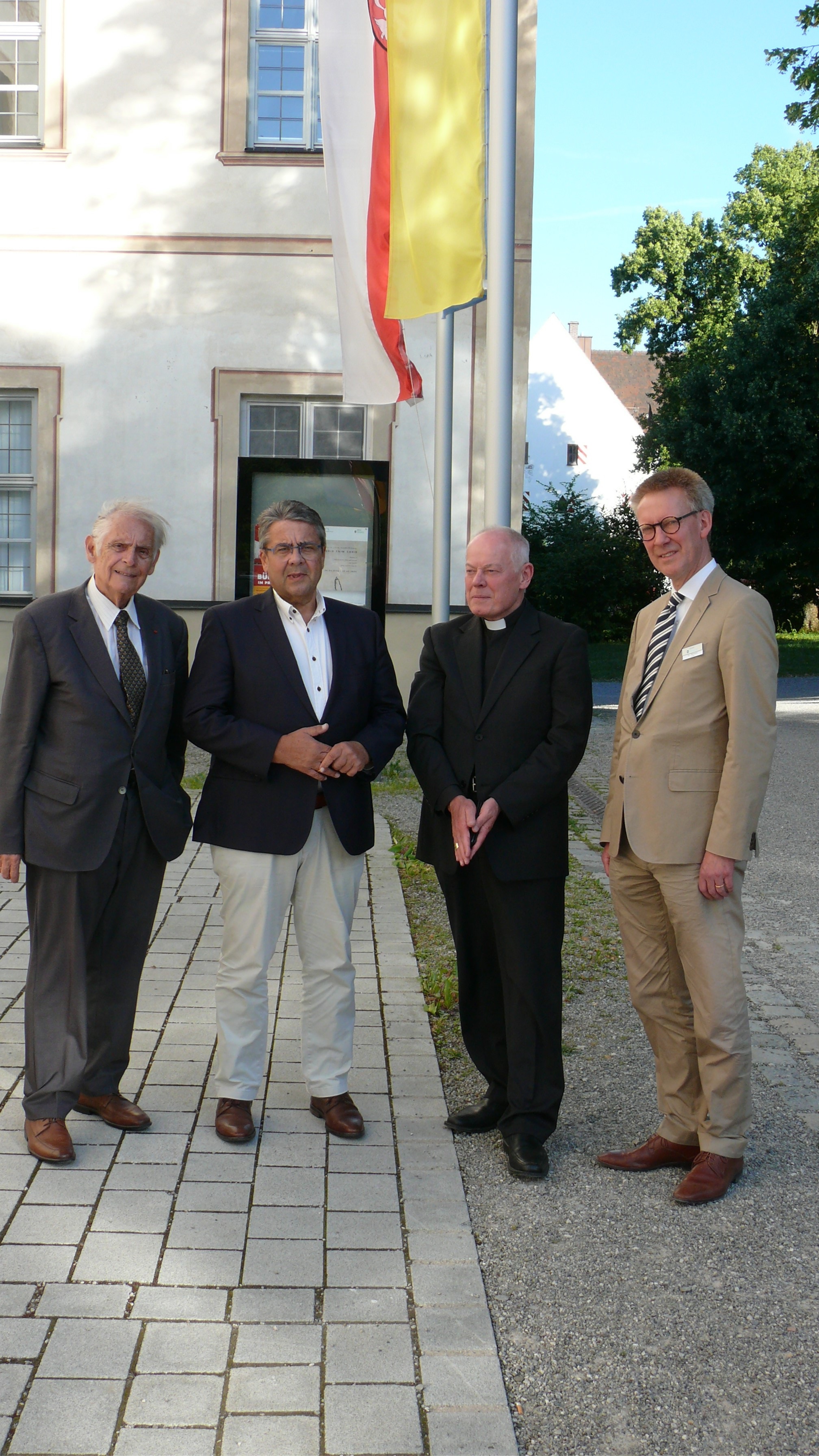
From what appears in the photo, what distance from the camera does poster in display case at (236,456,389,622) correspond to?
11336 mm

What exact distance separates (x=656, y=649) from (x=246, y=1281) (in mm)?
2121

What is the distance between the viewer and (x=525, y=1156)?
13.3ft

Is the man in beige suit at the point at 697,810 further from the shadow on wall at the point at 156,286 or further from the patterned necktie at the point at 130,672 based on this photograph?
the shadow on wall at the point at 156,286

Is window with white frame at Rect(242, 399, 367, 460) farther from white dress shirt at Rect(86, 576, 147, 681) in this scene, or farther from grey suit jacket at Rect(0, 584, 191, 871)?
grey suit jacket at Rect(0, 584, 191, 871)

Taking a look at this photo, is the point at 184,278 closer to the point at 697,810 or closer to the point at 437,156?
the point at 437,156

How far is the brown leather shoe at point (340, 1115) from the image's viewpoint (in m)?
4.27

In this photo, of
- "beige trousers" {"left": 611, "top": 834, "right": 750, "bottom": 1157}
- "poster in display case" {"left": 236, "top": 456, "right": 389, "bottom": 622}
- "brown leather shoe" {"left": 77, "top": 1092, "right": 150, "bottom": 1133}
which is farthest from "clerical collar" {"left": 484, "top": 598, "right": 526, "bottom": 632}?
"poster in display case" {"left": 236, "top": 456, "right": 389, "bottom": 622}

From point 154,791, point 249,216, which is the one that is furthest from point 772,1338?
point 249,216

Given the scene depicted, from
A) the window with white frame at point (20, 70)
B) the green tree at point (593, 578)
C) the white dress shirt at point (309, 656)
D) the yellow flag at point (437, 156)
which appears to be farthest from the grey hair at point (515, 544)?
the green tree at point (593, 578)

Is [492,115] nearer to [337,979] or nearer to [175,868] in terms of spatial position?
[337,979]

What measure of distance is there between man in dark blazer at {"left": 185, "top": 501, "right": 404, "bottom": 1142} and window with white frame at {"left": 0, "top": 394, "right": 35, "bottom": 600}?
9.83m

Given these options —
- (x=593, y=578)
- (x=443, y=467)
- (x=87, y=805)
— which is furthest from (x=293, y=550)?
(x=593, y=578)

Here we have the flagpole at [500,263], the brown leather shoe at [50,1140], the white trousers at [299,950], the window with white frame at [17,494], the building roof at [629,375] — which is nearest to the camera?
the brown leather shoe at [50,1140]

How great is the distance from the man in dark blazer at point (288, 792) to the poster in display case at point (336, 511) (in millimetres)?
6966
